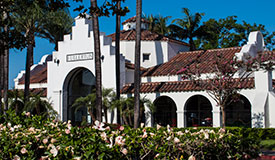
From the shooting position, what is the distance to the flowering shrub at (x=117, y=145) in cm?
557

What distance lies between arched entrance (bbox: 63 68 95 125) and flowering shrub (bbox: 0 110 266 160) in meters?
21.7

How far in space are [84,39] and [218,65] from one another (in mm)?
13880

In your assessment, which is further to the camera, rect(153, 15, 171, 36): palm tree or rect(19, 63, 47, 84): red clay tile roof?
rect(153, 15, 171, 36): palm tree

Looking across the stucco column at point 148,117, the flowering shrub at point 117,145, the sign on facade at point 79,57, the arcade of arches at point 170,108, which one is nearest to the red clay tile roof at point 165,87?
the stucco column at point 148,117

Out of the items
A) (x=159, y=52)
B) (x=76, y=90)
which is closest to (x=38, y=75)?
(x=76, y=90)

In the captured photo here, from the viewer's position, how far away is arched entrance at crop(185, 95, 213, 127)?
2723 cm

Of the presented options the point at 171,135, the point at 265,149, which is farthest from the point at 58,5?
the point at 265,149

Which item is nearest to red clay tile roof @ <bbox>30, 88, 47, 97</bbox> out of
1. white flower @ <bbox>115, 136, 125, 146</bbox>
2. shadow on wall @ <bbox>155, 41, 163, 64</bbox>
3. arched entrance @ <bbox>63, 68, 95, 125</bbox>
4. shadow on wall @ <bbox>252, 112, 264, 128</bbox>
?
arched entrance @ <bbox>63, 68, 95, 125</bbox>

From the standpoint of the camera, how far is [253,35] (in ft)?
88.2

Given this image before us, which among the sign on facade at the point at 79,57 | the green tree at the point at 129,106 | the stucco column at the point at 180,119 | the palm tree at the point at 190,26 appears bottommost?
the stucco column at the point at 180,119

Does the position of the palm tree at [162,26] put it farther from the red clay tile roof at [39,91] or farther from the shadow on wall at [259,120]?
the shadow on wall at [259,120]

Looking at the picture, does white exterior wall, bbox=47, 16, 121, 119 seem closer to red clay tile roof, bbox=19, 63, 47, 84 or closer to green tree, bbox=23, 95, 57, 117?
green tree, bbox=23, 95, 57, 117

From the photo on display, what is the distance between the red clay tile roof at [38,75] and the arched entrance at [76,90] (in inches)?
132

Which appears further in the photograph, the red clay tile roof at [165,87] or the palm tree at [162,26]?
the palm tree at [162,26]
